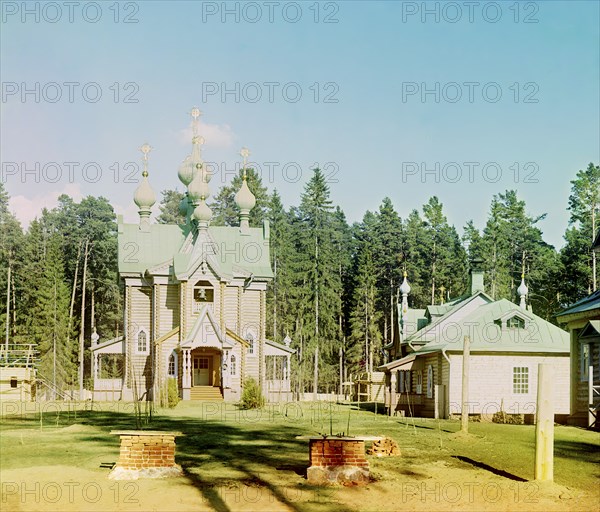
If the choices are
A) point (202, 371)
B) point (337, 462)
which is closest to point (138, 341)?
point (202, 371)

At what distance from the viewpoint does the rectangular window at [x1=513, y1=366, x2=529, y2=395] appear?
37312 millimetres

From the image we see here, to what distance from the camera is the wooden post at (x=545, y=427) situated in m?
17.5

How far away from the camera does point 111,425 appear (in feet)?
90.3

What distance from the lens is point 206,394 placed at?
46250 millimetres

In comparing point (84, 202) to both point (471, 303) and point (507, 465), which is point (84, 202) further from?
point (507, 465)

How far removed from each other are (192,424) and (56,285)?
4048 cm

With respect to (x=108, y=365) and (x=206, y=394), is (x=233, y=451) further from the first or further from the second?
(x=108, y=365)

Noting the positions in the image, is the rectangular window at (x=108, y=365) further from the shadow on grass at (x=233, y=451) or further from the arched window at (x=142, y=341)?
the shadow on grass at (x=233, y=451)

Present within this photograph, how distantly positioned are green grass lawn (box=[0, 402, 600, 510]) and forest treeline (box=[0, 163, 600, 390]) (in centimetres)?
3499

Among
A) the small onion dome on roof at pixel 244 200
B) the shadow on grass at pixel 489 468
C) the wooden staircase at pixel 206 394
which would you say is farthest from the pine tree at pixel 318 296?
the shadow on grass at pixel 489 468

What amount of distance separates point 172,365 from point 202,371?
1868mm

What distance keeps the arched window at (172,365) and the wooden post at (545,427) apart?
3237cm

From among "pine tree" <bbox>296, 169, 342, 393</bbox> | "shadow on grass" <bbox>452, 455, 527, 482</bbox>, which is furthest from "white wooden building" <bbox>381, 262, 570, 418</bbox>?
"pine tree" <bbox>296, 169, 342, 393</bbox>

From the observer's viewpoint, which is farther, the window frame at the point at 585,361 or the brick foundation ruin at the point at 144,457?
the window frame at the point at 585,361
